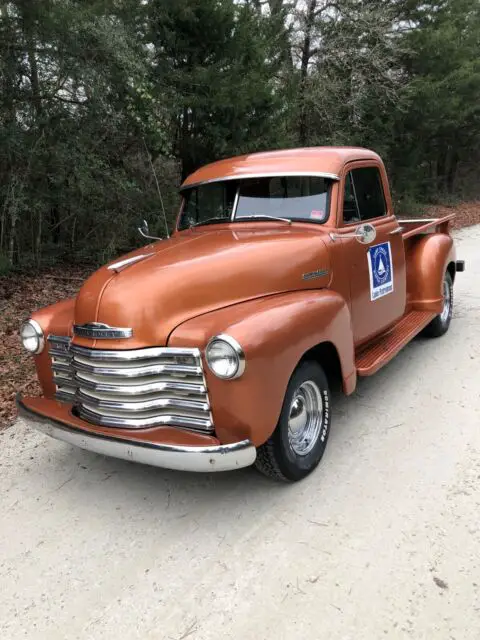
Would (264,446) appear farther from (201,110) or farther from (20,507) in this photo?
(201,110)

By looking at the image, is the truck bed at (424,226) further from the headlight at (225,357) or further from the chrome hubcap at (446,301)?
the headlight at (225,357)

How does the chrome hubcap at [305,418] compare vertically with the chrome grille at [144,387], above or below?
below

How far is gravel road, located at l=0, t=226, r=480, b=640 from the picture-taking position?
7.33 feet

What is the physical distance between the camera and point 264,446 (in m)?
2.95

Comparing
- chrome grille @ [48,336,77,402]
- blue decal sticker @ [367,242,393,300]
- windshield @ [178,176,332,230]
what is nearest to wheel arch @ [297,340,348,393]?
blue decal sticker @ [367,242,393,300]

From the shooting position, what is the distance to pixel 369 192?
14.3 feet

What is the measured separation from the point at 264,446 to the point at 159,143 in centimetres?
598

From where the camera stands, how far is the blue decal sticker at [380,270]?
409 centimetres

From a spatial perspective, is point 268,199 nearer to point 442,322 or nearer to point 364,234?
point 364,234

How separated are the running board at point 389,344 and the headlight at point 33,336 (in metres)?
2.16

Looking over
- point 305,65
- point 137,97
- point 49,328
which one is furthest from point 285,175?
point 305,65

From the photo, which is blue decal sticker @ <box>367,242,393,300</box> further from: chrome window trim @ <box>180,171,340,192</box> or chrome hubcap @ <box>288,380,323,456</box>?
chrome hubcap @ <box>288,380,323,456</box>

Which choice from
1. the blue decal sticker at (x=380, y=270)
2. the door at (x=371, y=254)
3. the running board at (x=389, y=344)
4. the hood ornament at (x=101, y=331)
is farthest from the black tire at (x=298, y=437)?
the blue decal sticker at (x=380, y=270)

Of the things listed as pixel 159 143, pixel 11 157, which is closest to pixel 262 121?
pixel 159 143
